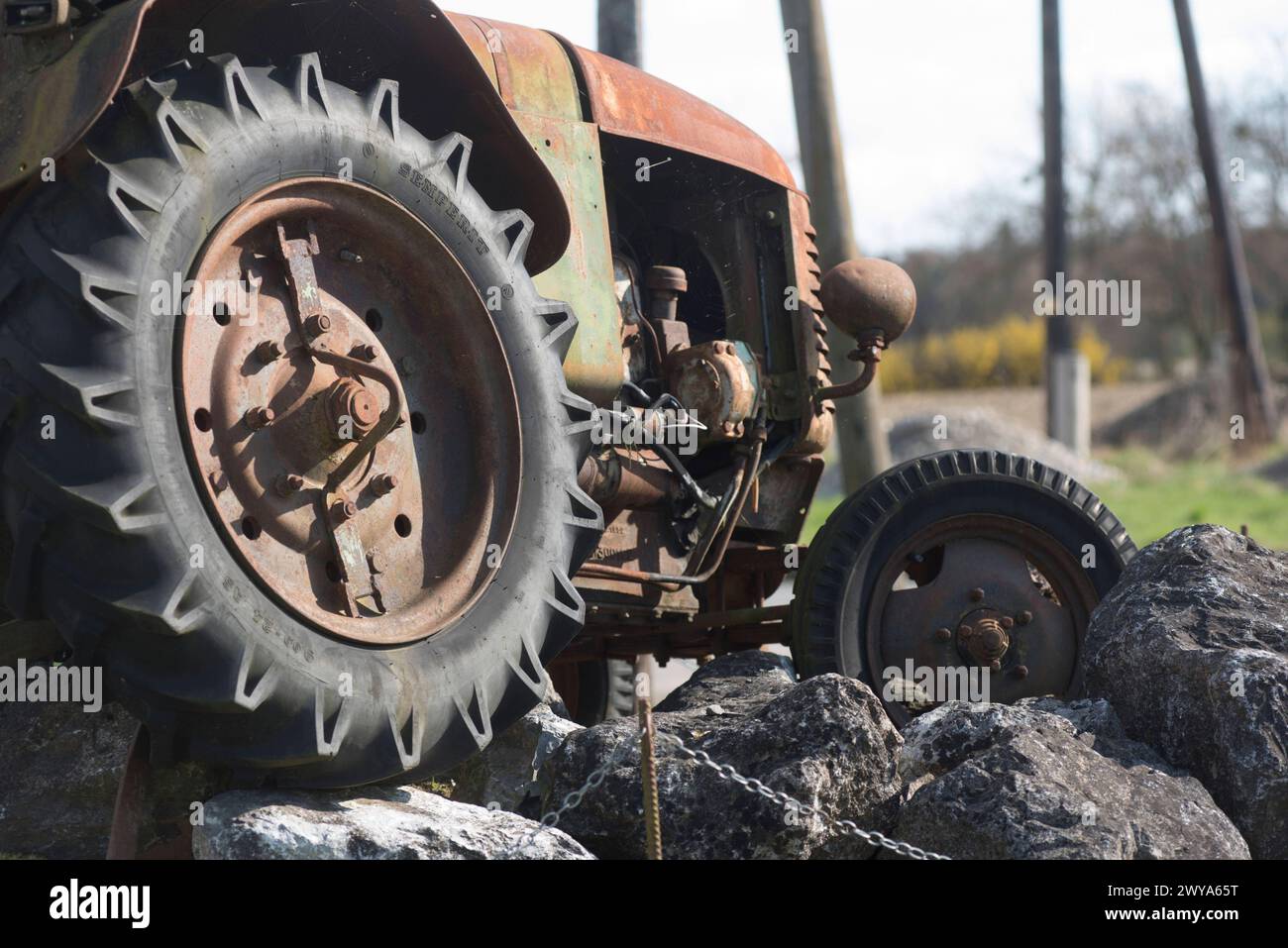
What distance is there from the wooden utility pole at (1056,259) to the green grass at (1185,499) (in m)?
1.02

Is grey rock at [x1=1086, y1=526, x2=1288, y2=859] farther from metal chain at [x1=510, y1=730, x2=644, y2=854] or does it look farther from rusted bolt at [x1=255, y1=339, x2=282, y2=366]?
rusted bolt at [x1=255, y1=339, x2=282, y2=366]

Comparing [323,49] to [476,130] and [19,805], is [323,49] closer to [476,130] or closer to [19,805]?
[476,130]

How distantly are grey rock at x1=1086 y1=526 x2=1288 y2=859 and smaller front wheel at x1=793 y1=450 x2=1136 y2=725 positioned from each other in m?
0.52

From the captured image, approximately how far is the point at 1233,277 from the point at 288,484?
19280 millimetres

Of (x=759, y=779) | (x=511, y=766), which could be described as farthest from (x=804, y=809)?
(x=511, y=766)

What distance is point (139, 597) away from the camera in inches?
113

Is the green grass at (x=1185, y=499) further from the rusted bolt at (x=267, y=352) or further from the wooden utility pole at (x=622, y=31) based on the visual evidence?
the rusted bolt at (x=267, y=352)

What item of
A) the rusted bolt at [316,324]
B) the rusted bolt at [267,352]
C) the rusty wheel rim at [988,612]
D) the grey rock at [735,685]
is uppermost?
the rusted bolt at [316,324]

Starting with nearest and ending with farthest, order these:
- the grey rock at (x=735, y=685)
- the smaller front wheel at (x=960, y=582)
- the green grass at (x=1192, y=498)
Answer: the grey rock at (x=735, y=685)
the smaller front wheel at (x=960, y=582)
the green grass at (x=1192, y=498)

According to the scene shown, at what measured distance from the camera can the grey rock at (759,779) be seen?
11.7 ft

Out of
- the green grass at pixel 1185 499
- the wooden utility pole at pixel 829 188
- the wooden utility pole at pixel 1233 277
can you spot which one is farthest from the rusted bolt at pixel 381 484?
the wooden utility pole at pixel 1233 277
